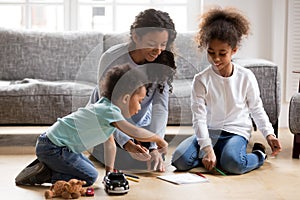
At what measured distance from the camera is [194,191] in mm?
2830

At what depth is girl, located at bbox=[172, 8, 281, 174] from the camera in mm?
3217

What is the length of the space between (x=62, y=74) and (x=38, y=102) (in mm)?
548

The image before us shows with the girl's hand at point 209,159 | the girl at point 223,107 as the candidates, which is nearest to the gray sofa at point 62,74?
the girl at point 223,107

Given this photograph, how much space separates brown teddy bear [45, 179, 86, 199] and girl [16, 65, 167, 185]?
15cm

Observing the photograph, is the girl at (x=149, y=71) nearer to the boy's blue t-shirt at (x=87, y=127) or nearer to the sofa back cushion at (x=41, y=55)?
the boy's blue t-shirt at (x=87, y=127)

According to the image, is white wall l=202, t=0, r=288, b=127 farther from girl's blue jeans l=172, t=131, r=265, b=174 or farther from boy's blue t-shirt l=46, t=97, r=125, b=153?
boy's blue t-shirt l=46, t=97, r=125, b=153

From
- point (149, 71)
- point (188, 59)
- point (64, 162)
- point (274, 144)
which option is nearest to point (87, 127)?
point (64, 162)

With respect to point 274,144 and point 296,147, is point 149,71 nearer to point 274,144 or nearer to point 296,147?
point 274,144

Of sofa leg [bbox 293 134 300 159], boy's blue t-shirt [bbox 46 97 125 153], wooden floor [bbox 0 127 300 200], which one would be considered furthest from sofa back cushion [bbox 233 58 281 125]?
boy's blue t-shirt [bbox 46 97 125 153]

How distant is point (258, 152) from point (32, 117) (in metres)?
1.26

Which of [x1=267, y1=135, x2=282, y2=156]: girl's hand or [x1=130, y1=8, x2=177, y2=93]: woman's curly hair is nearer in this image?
[x1=130, y1=8, x2=177, y2=93]: woman's curly hair

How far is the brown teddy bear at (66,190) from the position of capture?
2709 mm

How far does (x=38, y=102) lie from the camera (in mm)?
3691

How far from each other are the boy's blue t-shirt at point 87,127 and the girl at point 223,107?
0.52 meters
